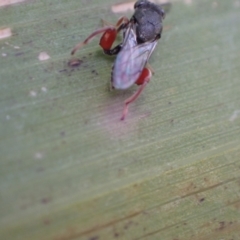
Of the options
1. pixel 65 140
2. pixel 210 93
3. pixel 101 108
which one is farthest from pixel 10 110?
pixel 210 93

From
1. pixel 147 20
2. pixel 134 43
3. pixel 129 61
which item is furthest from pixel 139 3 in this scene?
pixel 129 61

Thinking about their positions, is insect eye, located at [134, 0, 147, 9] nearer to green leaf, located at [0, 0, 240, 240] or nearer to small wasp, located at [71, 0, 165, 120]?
small wasp, located at [71, 0, 165, 120]

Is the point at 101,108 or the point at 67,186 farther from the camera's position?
the point at 101,108

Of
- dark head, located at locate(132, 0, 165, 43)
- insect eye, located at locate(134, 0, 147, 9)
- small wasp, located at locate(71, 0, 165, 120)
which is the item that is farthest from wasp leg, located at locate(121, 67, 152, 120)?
insect eye, located at locate(134, 0, 147, 9)

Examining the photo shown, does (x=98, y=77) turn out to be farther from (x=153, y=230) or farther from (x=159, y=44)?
(x=153, y=230)

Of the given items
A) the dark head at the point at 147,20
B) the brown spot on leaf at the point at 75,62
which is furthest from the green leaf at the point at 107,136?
the dark head at the point at 147,20

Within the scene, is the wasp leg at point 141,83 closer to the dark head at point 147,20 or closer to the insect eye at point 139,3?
the dark head at point 147,20

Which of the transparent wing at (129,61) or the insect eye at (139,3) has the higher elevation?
the insect eye at (139,3)
